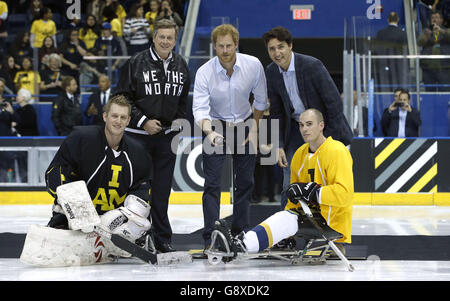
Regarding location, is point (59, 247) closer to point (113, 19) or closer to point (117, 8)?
point (113, 19)

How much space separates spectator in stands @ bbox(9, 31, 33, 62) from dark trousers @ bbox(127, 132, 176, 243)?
24.5 ft

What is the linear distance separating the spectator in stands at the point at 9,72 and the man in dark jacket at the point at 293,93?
254 inches

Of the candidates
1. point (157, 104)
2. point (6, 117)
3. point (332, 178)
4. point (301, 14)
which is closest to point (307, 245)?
point (332, 178)

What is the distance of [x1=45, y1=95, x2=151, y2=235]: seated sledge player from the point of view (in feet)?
15.7

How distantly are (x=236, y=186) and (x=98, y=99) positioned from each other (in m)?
5.11

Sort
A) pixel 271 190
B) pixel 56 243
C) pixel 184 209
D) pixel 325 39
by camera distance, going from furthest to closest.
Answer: pixel 325 39 → pixel 271 190 → pixel 184 209 → pixel 56 243

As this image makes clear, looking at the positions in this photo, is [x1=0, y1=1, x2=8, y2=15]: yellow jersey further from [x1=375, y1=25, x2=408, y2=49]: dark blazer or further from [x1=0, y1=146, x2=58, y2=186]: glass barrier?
[x1=375, y1=25, x2=408, y2=49]: dark blazer

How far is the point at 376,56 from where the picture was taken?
9.80 meters

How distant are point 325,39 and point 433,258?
393 inches

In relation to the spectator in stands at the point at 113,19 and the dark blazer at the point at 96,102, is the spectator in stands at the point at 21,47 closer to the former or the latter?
the spectator in stands at the point at 113,19

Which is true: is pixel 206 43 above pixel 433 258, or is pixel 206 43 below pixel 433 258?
above
